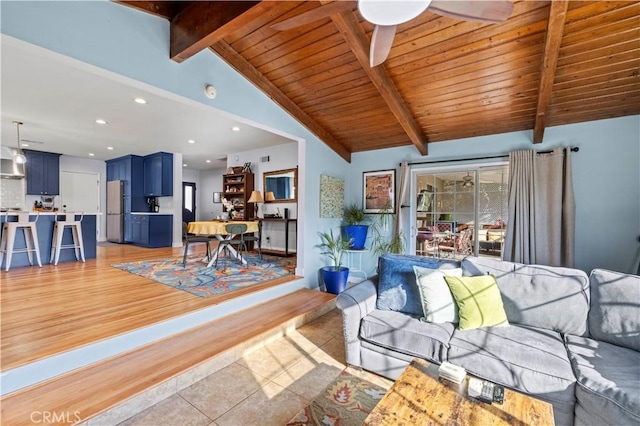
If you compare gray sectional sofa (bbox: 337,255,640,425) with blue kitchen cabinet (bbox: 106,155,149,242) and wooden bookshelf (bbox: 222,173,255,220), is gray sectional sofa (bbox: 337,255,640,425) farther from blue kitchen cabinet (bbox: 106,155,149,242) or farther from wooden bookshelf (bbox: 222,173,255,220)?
blue kitchen cabinet (bbox: 106,155,149,242)

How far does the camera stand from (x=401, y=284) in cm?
244

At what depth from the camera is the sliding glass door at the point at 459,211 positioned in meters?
3.90

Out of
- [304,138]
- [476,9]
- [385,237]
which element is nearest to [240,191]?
[304,138]

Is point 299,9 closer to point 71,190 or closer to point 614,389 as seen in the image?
point 614,389

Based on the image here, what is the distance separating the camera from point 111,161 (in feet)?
25.5

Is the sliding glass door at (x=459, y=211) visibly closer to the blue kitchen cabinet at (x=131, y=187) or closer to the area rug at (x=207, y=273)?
the area rug at (x=207, y=273)

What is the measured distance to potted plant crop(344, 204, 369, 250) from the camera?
463 cm

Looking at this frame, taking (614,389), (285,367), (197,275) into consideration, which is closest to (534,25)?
(614,389)

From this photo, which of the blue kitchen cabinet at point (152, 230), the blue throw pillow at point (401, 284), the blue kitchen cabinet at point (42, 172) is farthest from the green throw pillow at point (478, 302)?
the blue kitchen cabinet at point (42, 172)

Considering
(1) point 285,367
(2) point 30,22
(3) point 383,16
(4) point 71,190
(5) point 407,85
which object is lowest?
(1) point 285,367

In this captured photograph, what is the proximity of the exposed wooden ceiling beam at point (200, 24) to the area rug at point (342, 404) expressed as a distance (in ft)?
9.81

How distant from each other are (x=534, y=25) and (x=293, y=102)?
2.73m

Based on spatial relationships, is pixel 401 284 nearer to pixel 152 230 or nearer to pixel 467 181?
pixel 467 181

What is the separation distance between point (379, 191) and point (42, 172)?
831cm
